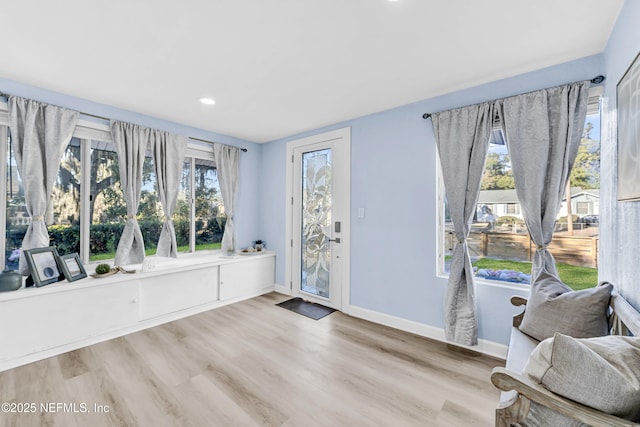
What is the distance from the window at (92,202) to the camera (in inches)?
102

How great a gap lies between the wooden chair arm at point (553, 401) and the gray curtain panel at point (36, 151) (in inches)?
145

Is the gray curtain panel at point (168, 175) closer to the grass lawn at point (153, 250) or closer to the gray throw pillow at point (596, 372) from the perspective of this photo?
the grass lawn at point (153, 250)

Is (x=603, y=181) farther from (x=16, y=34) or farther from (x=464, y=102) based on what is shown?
(x=16, y=34)

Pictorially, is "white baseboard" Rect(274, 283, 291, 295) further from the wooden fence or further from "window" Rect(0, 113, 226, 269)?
the wooden fence

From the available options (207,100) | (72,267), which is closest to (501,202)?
(207,100)

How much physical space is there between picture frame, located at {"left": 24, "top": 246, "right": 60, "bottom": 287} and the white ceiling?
1.53 m

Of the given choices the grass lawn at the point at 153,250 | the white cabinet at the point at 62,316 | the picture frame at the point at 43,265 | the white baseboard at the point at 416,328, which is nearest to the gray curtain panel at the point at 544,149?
the white baseboard at the point at 416,328

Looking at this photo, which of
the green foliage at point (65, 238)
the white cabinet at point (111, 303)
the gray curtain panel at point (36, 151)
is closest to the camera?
the white cabinet at point (111, 303)

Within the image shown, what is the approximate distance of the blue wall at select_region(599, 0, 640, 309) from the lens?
4.50ft

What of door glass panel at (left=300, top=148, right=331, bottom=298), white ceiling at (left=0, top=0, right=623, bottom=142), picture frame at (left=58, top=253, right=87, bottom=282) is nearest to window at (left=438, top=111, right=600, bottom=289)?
white ceiling at (left=0, top=0, right=623, bottom=142)

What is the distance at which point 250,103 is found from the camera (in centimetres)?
301

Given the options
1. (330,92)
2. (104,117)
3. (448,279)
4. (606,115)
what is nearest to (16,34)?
(104,117)

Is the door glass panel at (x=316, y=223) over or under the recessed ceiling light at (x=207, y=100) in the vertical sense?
under

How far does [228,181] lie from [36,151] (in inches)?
79.8
